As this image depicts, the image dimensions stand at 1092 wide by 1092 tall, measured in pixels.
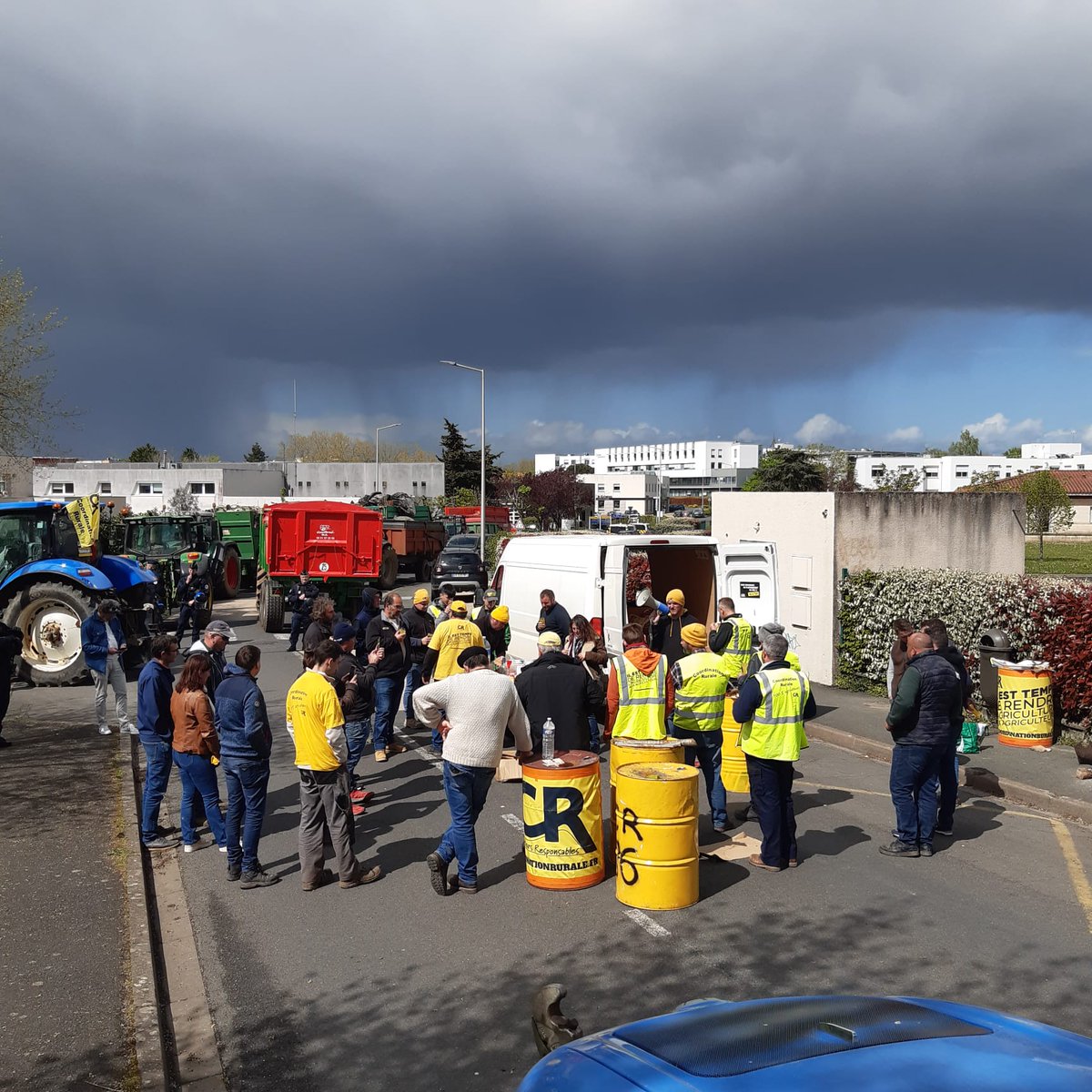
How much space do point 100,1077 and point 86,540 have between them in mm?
14862

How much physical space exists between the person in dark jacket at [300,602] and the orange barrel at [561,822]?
1186 cm

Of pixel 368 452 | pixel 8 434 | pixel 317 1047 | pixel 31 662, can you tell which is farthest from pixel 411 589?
pixel 368 452

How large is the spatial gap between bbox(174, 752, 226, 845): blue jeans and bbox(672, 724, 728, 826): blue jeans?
3.78m

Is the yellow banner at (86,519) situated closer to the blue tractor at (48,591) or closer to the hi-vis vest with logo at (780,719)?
the blue tractor at (48,591)

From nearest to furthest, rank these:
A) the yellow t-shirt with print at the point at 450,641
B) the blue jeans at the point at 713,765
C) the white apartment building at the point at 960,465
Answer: the blue jeans at the point at 713,765 → the yellow t-shirt with print at the point at 450,641 → the white apartment building at the point at 960,465

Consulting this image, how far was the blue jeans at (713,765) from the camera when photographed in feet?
27.3

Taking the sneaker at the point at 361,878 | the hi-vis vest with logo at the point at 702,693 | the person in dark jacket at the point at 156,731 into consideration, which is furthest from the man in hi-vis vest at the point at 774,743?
the person in dark jacket at the point at 156,731

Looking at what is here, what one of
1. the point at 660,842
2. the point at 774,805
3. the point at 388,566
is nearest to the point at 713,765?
the point at 774,805

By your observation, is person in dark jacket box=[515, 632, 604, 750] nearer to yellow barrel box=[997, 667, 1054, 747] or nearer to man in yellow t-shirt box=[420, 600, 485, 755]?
man in yellow t-shirt box=[420, 600, 485, 755]

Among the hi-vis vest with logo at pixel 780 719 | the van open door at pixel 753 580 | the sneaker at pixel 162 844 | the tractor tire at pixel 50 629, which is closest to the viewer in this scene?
the hi-vis vest with logo at pixel 780 719

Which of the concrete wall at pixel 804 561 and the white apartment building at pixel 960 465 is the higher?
the white apartment building at pixel 960 465

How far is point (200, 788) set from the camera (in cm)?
771

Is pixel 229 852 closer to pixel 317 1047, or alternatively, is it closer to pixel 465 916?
pixel 465 916

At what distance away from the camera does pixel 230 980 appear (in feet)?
18.8
